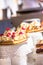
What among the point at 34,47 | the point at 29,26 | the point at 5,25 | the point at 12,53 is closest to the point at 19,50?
the point at 12,53

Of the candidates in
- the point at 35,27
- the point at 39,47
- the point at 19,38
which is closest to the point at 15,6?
the point at 35,27

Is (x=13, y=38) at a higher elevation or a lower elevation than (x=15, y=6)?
lower

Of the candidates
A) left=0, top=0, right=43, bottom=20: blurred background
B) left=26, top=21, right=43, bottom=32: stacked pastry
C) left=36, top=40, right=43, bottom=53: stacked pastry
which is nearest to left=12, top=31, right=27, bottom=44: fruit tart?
left=36, top=40, right=43, bottom=53: stacked pastry

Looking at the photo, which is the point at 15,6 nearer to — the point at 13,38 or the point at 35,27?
the point at 35,27

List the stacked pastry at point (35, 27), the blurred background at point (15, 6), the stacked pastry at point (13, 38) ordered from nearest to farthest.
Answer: the stacked pastry at point (13, 38)
the stacked pastry at point (35, 27)
the blurred background at point (15, 6)

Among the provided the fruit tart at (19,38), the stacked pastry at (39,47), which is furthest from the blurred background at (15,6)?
the stacked pastry at (39,47)

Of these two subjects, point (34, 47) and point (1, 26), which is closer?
point (34, 47)

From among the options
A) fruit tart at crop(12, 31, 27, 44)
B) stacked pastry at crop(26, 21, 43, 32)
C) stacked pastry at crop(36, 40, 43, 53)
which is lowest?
stacked pastry at crop(36, 40, 43, 53)

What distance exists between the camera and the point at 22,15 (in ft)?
9.04

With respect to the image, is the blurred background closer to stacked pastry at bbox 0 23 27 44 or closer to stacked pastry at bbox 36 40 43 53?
stacked pastry at bbox 0 23 27 44

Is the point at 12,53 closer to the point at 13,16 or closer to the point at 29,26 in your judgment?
the point at 29,26

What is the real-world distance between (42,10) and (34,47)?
1.52m

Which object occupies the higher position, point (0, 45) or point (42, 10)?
point (42, 10)

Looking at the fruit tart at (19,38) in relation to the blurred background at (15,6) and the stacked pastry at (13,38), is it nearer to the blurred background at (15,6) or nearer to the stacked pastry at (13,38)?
the stacked pastry at (13,38)
